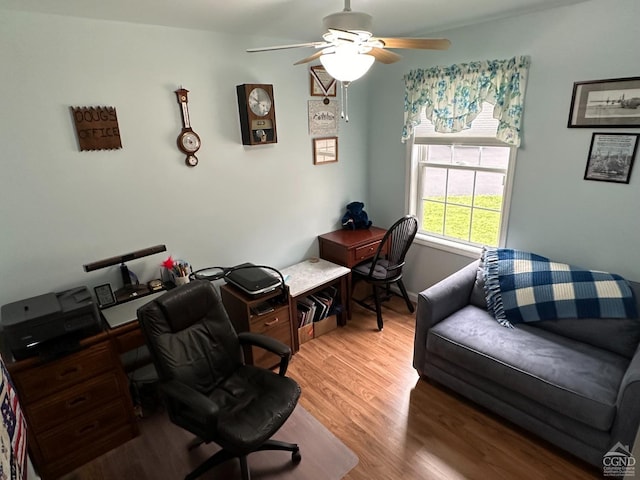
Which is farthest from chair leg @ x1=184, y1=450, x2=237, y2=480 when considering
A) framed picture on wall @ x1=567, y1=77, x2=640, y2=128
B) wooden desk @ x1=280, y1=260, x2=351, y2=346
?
framed picture on wall @ x1=567, y1=77, x2=640, y2=128

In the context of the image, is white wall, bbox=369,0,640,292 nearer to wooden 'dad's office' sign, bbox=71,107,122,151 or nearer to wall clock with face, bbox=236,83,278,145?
wall clock with face, bbox=236,83,278,145

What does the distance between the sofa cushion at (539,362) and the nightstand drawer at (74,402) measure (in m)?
1.97

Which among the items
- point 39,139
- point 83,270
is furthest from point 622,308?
point 39,139

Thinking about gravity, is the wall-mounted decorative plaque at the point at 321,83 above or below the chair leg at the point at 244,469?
above

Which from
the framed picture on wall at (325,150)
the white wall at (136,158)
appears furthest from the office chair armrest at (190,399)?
the framed picture on wall at (325,150)

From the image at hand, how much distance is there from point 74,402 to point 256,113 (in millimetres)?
2153

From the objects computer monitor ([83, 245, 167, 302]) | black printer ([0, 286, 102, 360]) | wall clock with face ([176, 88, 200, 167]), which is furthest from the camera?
wall clock with face ([176, 88, 200, 167])

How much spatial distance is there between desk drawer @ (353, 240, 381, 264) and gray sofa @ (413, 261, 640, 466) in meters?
0.91

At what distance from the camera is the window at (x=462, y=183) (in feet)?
9.16

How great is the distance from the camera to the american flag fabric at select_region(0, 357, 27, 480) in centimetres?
133

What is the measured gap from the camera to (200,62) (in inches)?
95.0

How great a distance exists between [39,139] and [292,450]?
2.20m

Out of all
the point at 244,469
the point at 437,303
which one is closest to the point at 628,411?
the point at 437,303

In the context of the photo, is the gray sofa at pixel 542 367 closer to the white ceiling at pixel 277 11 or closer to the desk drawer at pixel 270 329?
the desk drawer at pixel 270 329
